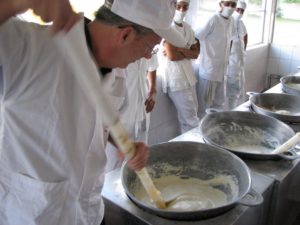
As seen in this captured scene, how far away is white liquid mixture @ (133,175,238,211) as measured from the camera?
1064 mm

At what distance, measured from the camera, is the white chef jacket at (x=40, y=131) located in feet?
2.13

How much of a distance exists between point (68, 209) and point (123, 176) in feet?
0.93

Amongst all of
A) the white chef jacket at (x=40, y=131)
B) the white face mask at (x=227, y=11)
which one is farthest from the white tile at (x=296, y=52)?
the white chef jacket at (x=40, y=131)

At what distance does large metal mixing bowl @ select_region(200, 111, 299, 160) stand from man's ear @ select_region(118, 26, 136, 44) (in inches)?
32.3

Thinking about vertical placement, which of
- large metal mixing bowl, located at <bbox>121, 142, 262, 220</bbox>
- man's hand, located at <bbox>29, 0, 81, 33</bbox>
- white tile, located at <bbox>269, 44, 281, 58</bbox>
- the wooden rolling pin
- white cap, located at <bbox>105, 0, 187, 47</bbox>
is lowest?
white tile, located at <bbox>269, 44, 281, 58</bbox>

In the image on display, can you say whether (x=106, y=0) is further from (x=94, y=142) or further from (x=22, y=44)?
(x=94, y=142)

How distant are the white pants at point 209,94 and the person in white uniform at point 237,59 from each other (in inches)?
17.2

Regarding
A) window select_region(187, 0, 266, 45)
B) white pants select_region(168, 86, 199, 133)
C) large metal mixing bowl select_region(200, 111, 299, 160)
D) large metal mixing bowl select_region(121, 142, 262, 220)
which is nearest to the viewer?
large metal mixing bowl select_region(121, 142, 262, 220)

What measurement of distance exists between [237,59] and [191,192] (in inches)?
114

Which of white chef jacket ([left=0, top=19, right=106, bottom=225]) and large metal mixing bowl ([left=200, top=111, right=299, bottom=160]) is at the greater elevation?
white chef jacket ([left=0, top=19, right=106, bottom=225])

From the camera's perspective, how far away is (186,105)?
9.78 feet

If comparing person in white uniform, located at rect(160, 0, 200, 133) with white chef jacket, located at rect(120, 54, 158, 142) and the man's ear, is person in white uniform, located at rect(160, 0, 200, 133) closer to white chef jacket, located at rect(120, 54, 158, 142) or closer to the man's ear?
white chef jacket, located at rect(120, 54, 158, 142)

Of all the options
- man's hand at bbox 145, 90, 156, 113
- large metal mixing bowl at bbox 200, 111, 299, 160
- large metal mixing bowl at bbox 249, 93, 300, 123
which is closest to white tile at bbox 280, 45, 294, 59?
large metal mixing bowl at bbox 249, 93, 300, 123

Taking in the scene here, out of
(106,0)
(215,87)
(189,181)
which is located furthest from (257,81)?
(106,0)
